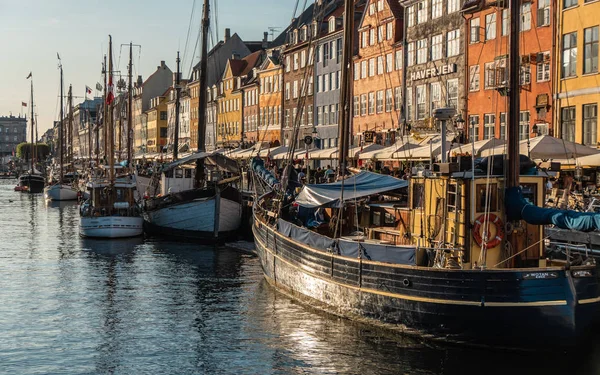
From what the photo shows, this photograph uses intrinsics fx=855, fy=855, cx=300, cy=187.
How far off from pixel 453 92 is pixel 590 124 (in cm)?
1450

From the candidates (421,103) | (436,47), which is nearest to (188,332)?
(436,47)

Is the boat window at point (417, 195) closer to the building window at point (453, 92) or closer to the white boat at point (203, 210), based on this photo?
the white boat at point (203, 210)

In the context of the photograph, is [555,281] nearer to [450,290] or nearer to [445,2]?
[450,290]

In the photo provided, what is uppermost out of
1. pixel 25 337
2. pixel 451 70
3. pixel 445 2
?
pixel 445 2

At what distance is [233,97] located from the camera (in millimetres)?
109375

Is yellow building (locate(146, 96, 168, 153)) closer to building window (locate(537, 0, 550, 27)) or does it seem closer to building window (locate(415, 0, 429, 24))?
building window (locate(415, 0, 429, 24))

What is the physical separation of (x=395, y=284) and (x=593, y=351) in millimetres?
5041

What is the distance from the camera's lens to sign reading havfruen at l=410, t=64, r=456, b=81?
55.5 metres

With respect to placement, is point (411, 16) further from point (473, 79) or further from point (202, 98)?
point (202, 98)

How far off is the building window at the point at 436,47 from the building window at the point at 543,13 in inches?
429

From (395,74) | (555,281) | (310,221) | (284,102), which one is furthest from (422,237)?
(284,102)

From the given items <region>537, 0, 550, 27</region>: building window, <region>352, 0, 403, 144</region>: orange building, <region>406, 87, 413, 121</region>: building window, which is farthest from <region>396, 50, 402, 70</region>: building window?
<region>537, 0, 550, 27</region>: building window

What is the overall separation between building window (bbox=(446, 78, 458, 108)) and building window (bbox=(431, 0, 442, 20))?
484 cm

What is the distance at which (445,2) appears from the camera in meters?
56.4
